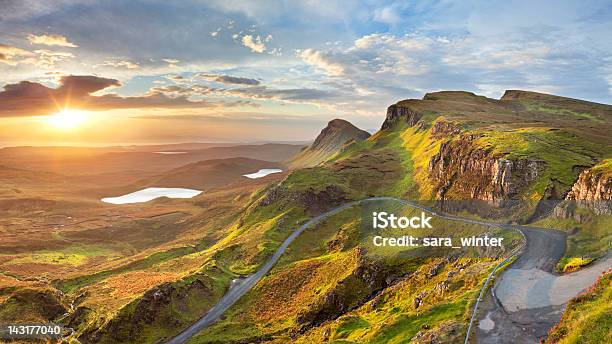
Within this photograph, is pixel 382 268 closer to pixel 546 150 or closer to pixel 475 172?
pixel 475 172

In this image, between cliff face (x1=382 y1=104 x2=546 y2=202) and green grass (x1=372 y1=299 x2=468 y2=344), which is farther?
cliff face (x1=382 y1=104 x2=546 y2=202)

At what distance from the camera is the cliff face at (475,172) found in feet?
284

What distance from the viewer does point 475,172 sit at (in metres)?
104

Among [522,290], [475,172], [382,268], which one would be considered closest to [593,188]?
[522,290]

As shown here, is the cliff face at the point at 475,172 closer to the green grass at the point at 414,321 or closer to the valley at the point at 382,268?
the valley at the point at 382,268

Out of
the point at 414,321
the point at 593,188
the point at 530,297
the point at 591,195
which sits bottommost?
the point at 414,321

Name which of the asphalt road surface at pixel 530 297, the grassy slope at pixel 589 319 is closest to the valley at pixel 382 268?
the asphalt road surface at pixel 530 297

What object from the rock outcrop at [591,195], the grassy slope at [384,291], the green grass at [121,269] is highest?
the rock outcrop at [591,195]

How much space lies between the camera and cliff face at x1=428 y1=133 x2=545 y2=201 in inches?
3406

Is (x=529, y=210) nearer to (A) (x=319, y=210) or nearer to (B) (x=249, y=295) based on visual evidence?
(B) (x=249, y=295)

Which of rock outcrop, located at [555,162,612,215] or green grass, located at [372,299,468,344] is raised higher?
rock outcrop, located at [555,162,612,215]

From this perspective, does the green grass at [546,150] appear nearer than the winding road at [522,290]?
No

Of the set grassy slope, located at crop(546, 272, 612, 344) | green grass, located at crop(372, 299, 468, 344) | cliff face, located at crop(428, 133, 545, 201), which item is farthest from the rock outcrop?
green grass, located at crop(372, 299, 468, 344)

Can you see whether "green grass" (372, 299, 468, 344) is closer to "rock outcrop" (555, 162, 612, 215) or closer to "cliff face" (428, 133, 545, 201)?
"rock outcrop" (555, 162, 612, 215)
